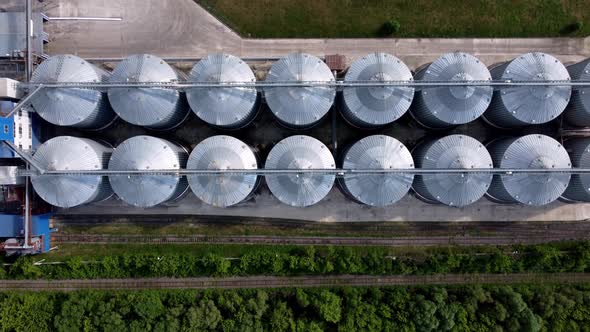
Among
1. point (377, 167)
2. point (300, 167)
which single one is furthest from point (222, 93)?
point (377, 167)

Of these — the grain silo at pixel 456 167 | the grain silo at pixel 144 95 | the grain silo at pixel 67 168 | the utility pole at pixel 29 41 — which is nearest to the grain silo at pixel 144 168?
the grain silo at pixel 67 168

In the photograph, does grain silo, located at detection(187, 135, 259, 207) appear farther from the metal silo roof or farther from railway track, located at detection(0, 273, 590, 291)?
the metal silo roof

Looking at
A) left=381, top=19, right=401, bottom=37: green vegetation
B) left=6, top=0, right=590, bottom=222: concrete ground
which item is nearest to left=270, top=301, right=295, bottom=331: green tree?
left=6, top=0, right=590, bottom=222: concrete ground

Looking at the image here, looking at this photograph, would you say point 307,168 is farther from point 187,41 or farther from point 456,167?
point 187,41

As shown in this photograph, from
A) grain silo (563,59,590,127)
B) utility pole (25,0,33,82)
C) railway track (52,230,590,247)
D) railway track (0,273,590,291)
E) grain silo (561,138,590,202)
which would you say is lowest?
railway track (0,273,590,291)

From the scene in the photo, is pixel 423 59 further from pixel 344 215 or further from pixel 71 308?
pixel 71 308

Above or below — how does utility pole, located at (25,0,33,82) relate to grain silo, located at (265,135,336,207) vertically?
above

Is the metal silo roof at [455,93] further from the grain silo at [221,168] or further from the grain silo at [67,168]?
the grain silo at [67,168]
